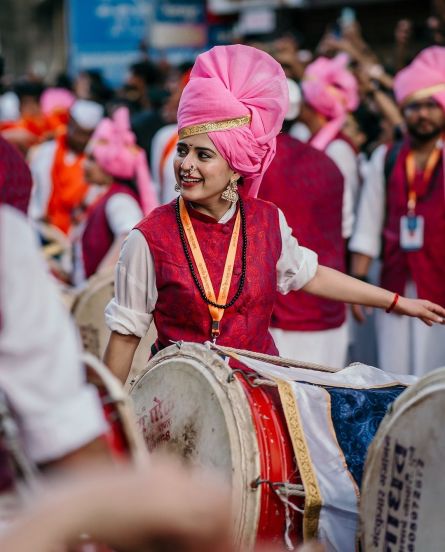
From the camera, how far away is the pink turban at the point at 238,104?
12.7ft

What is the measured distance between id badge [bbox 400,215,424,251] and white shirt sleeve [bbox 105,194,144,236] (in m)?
1.56

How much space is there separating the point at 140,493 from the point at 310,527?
1.61 m

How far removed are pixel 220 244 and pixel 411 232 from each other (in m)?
2.75

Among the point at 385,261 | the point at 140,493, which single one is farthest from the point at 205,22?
the point at 140,493

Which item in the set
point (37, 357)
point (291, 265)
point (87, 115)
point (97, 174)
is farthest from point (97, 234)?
point (37, 357)

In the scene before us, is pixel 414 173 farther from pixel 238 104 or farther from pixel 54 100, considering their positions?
pixel 54 100

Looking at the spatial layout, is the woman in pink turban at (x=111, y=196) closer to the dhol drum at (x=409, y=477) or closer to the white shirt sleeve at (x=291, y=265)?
the white shirt sleeve at (x=291, y=265)

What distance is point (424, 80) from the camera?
655 cm

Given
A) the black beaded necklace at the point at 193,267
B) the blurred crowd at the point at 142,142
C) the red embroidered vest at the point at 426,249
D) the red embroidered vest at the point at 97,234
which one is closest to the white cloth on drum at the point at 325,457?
the black beaded necklace at the point at 193,267

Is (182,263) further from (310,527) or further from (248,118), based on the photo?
(310,527)

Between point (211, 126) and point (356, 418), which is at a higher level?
point (211, 126)

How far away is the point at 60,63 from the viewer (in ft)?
94.6

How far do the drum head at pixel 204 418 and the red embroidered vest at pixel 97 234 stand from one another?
312cm

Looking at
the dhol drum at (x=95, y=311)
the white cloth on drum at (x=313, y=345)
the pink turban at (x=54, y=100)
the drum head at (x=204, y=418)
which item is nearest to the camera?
the drum head at (x=204, y=418)
